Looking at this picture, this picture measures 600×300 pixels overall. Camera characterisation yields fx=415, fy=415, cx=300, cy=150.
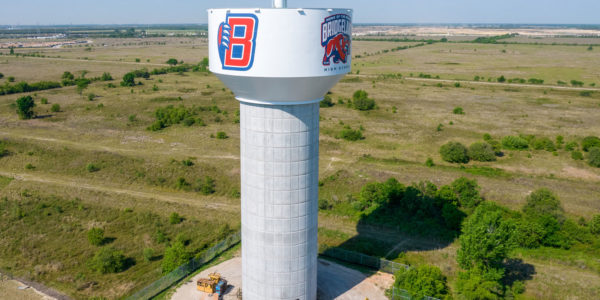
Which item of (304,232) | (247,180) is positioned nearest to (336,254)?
(304,232)

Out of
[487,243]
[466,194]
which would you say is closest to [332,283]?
[487,243]

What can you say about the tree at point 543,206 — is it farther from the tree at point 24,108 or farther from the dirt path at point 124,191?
the tree at point 24,108

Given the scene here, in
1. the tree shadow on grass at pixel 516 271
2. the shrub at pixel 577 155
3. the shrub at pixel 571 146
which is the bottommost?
the tree shadow on grass at pixel 516 271

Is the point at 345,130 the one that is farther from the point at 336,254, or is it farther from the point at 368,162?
the point at 336,254

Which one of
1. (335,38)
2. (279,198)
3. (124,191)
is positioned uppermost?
(335,38)

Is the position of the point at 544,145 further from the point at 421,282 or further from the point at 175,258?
the point at 175,258

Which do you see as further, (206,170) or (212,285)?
(206,170)

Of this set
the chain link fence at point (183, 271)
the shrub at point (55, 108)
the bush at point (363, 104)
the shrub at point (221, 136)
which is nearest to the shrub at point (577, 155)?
the bush at point (363, 104)
